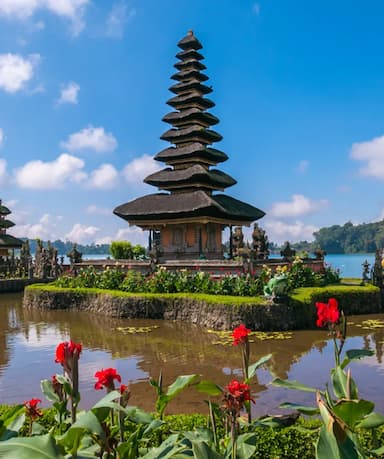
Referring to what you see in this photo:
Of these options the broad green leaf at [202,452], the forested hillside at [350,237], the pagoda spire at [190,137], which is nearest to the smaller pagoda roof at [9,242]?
the pagoda spire at [190,137]

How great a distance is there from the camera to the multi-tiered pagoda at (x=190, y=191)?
26859 millimetres

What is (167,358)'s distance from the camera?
35.7 ft

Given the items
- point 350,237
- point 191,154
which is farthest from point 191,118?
point 350,237

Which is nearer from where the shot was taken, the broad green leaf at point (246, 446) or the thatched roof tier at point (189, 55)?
the broad green leaf at point (246, 446)

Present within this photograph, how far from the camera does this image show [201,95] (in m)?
31.5

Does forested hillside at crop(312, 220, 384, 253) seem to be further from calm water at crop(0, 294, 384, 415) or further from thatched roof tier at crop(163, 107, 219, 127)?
calm water at crop(0, 294, 384, 415)

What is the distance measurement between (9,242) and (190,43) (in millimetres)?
23365

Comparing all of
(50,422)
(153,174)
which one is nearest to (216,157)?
(153,174)

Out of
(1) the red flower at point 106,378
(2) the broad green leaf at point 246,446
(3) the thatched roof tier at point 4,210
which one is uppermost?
(3) the thatched roof tier at point 4,210

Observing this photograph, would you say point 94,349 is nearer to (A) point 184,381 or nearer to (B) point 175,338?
(B) point 175,338

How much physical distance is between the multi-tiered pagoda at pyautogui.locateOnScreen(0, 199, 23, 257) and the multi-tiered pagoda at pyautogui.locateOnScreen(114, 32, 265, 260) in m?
15.5

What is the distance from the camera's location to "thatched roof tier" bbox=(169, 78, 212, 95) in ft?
102

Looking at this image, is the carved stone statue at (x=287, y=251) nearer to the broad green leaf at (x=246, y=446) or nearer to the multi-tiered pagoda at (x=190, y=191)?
the multi-tiered pagoda at (x=190, y=191)

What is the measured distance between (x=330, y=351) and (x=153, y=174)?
20555mm
